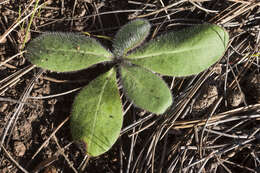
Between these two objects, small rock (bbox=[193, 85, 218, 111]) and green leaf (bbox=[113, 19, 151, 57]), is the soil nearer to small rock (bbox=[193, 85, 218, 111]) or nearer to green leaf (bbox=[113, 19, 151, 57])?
small rock (bbox=[193, 85, 218, 111])

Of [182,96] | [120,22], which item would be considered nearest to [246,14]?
[182,96]

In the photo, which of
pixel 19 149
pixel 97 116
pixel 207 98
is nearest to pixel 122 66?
pixel 97 116

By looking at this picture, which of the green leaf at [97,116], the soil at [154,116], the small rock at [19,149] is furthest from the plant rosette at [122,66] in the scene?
the small rock at [19,149]

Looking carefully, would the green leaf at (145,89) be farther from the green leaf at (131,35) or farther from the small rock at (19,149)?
the small rock at (19,149)

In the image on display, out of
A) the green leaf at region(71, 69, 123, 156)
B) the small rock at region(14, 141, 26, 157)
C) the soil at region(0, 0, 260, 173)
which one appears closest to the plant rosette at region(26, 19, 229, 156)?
the green leaf at region(71, 69, 123, 156)

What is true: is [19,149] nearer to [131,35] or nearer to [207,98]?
[131,35]

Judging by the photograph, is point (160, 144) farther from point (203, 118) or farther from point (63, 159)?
point (63, 159)
